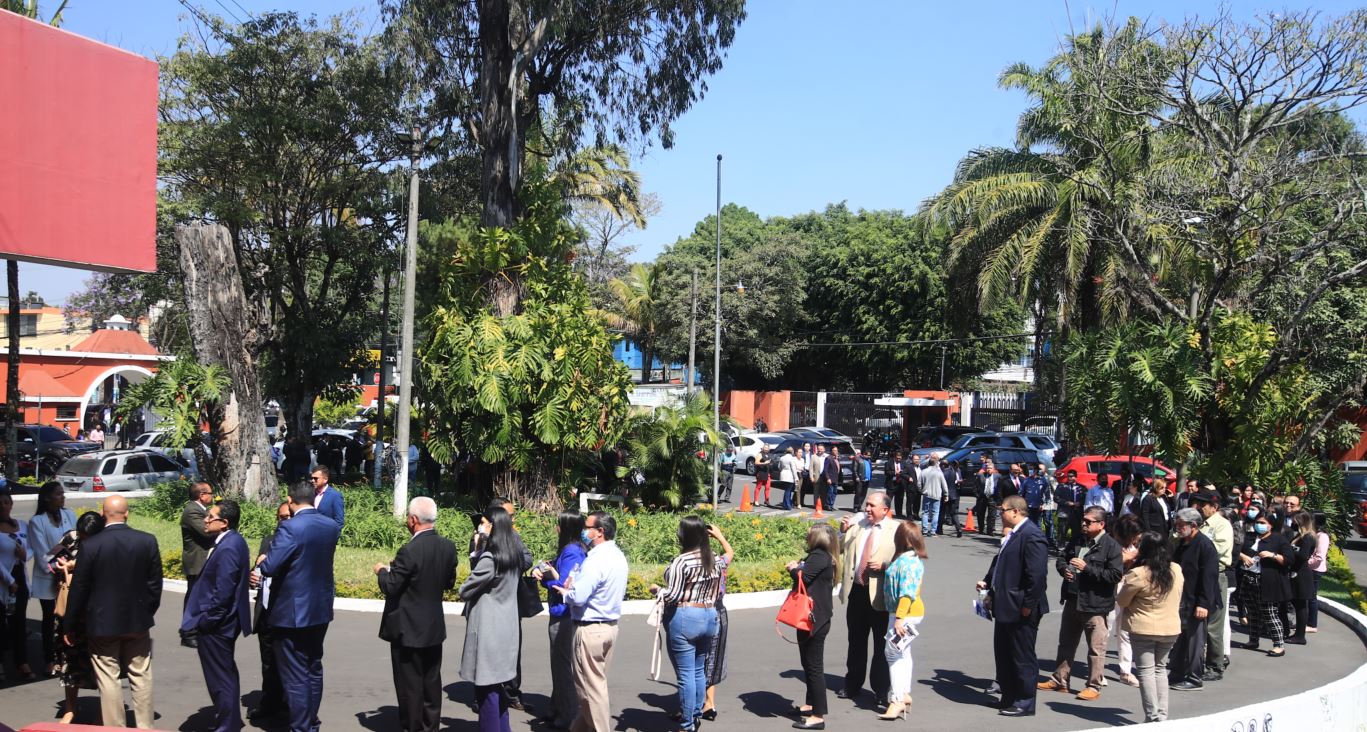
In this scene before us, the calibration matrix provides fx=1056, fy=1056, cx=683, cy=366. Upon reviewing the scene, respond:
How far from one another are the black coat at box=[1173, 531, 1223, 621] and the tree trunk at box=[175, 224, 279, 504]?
14.6 metres

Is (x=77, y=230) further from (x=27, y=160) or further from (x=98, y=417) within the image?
(x=98, y=417)

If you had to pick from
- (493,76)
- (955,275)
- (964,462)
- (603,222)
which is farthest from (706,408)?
(603,222)

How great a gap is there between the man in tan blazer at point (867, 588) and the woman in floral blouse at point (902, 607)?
0.16 meters

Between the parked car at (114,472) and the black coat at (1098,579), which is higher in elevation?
the black coat at (1098,579)

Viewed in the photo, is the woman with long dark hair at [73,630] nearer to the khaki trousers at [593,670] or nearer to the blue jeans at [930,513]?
the khaki trousers at [593,670]

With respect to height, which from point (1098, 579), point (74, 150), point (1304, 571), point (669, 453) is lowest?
point (1304, 571)

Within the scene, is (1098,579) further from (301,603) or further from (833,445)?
(833,445)

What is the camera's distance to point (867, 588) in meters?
8.31

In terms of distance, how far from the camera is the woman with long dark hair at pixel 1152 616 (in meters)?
7.76

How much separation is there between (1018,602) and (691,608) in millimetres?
2662

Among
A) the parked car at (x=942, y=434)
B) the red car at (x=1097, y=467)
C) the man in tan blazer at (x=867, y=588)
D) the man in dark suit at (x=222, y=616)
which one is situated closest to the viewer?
the man in dark suit at (x=222, y=616)

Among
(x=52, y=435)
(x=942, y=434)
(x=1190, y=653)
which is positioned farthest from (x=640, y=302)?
(x=1190, y=653)

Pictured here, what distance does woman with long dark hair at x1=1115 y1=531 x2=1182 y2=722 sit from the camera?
305 inches

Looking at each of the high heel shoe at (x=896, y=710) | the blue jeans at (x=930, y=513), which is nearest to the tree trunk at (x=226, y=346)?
the blue jeans at (x=930, y=513)
